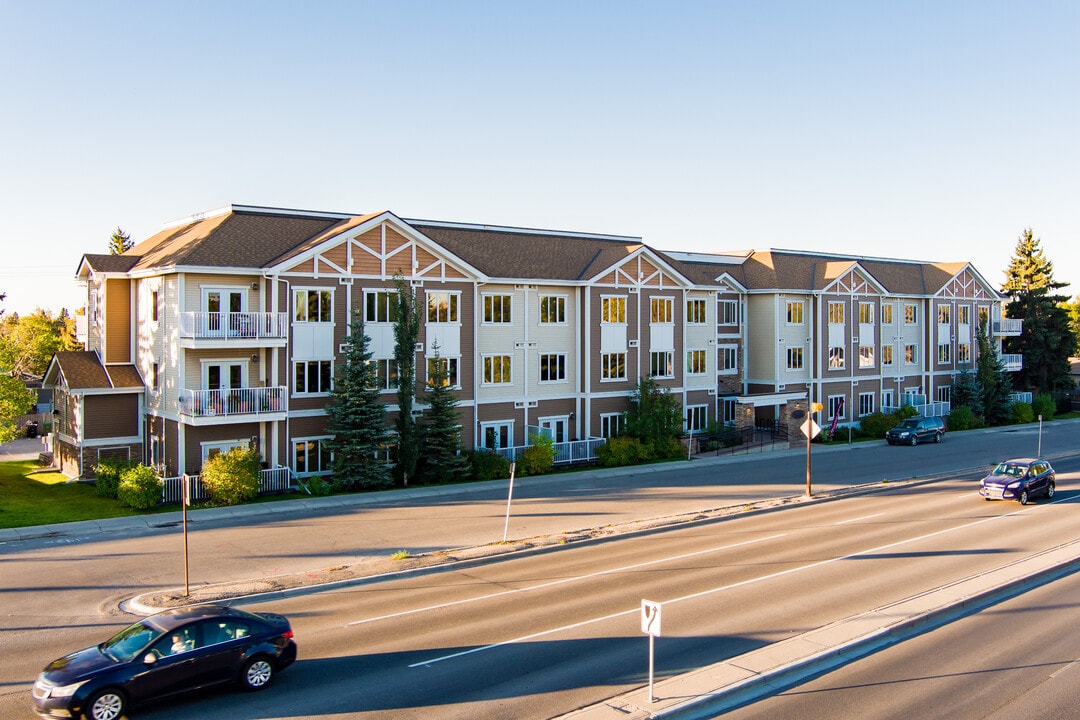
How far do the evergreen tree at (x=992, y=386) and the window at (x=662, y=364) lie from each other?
29066mm

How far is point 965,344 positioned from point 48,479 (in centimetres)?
6191

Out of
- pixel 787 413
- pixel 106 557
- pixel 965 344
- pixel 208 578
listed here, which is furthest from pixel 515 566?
pixel 965 344

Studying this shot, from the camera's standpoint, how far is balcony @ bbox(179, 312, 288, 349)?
32.1m

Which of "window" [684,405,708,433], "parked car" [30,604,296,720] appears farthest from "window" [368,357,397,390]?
"parked car" [30,604,296,720]

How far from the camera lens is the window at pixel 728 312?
5353 cm

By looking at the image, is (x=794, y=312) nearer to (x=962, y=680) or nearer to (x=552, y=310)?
(x=552, y=310)

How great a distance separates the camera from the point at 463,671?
14070 millimetres

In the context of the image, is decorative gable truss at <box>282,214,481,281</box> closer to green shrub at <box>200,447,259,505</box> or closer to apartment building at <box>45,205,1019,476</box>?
apartment building at <box>45,205,1019,476</box>

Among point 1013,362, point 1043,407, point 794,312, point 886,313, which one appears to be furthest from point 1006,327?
point 794,312

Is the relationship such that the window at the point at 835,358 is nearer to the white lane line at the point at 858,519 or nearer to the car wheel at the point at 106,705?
the white lane line at the point at 858,519

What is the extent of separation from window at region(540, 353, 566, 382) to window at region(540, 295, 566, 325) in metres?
1.68

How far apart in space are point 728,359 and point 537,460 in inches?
788

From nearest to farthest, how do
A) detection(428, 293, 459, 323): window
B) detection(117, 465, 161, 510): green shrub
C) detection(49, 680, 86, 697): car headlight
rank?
detection(49, 680, 86, 697): car headlight < detection(117, 465, 161, 510): green shrub < detection(428, 293, 459, 323): window

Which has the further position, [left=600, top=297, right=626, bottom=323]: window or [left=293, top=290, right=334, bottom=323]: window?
[left=600, top=297, right=626, bottom=323]: window
